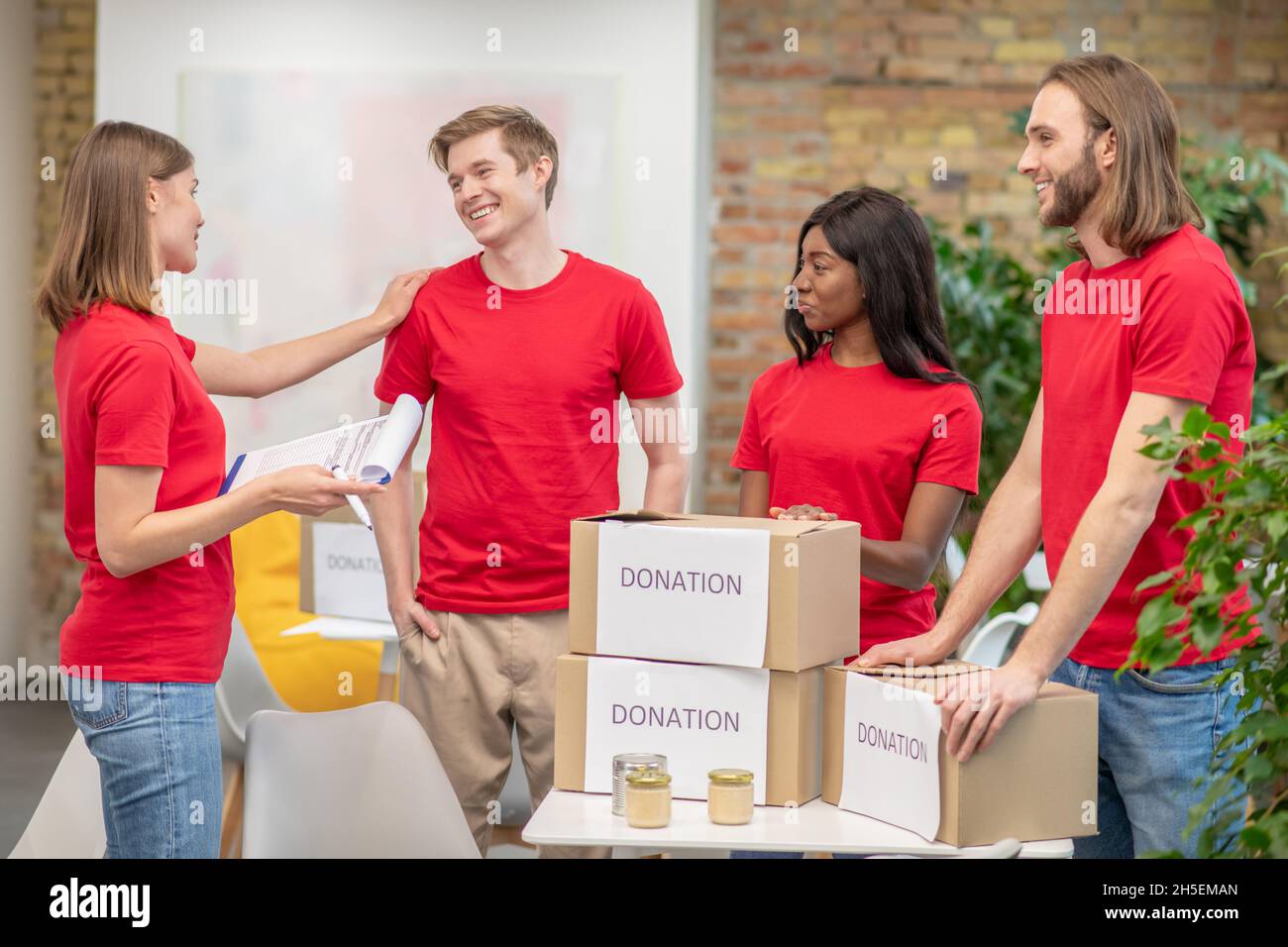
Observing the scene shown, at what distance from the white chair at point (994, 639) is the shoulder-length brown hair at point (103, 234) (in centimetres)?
206

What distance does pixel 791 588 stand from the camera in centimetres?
177

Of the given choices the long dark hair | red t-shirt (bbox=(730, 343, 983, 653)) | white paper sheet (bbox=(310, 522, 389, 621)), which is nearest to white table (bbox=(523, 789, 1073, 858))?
red t-shirt (bbox=(730, 343, 983, 653))

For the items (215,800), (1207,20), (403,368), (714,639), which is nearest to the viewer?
(714,639)

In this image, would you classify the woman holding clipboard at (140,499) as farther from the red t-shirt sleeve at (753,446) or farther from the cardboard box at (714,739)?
the red t-shirt sleeve at (753,446)

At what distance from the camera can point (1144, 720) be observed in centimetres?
176

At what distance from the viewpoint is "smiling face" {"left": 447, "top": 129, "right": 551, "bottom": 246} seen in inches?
94.9

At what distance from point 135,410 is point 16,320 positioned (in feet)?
13.5

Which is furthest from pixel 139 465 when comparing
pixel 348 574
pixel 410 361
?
pixel 348 574

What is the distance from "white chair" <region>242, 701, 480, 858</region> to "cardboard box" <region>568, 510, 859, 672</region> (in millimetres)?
360

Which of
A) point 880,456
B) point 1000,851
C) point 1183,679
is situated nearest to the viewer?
point 1000,851

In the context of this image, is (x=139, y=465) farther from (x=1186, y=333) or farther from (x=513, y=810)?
(x=513, y=810)
